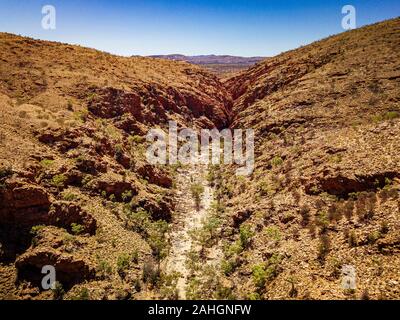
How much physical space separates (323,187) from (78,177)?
11.5 metres

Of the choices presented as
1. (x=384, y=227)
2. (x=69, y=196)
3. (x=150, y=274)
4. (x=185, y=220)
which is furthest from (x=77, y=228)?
(x=384, y=227)

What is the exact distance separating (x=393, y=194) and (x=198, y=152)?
49.1ft

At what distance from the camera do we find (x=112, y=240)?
12.8 metres

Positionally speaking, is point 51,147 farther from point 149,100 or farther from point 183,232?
point 149,100

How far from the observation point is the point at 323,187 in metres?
14.2

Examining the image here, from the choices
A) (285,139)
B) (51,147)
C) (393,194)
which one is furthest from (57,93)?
(393,194)

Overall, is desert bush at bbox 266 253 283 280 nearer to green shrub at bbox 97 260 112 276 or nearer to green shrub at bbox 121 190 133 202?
green shrub at bbox 97 260 112 276

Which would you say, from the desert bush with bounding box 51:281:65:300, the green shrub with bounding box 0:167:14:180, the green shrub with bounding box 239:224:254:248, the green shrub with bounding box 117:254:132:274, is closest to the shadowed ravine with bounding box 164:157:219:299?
the green shrub with bounding box 239:224:254:248

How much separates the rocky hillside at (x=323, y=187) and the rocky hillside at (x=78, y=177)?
3.90 m

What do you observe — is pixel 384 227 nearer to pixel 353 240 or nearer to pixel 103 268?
pixel 353 240

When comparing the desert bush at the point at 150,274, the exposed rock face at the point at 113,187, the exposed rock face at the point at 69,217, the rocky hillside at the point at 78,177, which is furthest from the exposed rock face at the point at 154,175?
the desert bush at the point at 150,274
